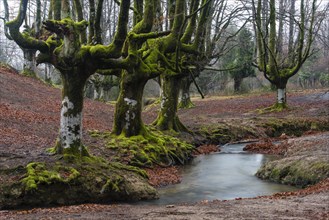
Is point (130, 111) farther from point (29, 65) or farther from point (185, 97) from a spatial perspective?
point (185, 97)

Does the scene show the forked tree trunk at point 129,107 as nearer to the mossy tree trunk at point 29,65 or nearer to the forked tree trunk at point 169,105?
the forked tree trunk at point 169,105

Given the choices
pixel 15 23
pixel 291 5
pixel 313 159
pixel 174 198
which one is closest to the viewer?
pixel 15 23

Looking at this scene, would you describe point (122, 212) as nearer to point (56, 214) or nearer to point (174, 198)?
point (56, 214)

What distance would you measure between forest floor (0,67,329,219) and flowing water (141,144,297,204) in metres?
1.15

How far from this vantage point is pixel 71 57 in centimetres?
1012

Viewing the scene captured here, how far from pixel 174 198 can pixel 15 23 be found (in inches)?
239

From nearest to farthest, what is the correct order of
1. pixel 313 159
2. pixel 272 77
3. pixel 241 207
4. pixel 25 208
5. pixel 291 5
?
pixel 241 207 < pixel 25 208 < pixel 313 159 < pixel 272 77 < pixel 291 5

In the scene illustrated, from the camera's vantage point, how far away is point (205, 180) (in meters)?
13.4

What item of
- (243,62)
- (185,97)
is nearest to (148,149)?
(185,97)

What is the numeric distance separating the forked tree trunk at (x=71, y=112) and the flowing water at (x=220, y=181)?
2.63 metres

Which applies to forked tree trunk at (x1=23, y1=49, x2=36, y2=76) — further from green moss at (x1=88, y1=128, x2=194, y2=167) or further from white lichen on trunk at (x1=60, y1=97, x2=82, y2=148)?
white lichen on trunk at (x1=60, y1=97, x2=82, y2=148)

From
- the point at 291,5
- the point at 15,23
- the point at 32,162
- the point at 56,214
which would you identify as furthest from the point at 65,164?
the point at 291,5

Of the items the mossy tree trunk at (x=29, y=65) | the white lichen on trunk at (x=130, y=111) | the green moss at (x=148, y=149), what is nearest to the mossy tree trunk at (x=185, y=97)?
the mossy tree trunk at (x=29, y=65)

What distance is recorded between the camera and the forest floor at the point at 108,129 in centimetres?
716
